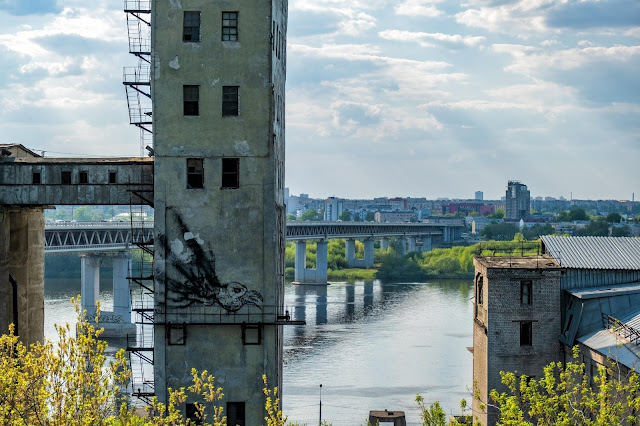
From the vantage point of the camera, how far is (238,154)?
98.6ft

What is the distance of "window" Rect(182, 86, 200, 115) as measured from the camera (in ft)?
98.8

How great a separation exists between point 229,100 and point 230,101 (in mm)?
48

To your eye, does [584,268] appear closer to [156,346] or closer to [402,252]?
[156,346]

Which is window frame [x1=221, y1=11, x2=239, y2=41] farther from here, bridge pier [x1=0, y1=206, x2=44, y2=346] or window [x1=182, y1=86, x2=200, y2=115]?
bridge pier [x1=0, y1=206, x2=44, y2=346]

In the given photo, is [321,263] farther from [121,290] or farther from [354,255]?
[121,290]

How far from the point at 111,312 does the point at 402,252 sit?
94977 mm

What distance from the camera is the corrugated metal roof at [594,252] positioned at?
40.6m

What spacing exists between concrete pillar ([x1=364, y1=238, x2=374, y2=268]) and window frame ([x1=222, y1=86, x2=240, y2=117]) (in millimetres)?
129835

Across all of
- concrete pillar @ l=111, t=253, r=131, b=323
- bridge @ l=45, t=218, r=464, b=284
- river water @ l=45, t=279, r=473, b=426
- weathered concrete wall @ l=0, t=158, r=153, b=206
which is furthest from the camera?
concrete pillar @ l=111, t=253, r=131, b=323

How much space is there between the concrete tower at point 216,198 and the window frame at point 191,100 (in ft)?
0.11

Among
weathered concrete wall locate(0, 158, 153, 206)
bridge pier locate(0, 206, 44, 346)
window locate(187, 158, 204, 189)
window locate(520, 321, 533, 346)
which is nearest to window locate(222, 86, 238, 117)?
window locate(187, 158, 204, 189)

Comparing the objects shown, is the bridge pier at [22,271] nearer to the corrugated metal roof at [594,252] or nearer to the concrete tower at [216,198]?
the concrete tower at [216,198]

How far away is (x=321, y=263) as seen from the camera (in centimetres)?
14000

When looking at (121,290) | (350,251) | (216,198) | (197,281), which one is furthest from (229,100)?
(350,251)
